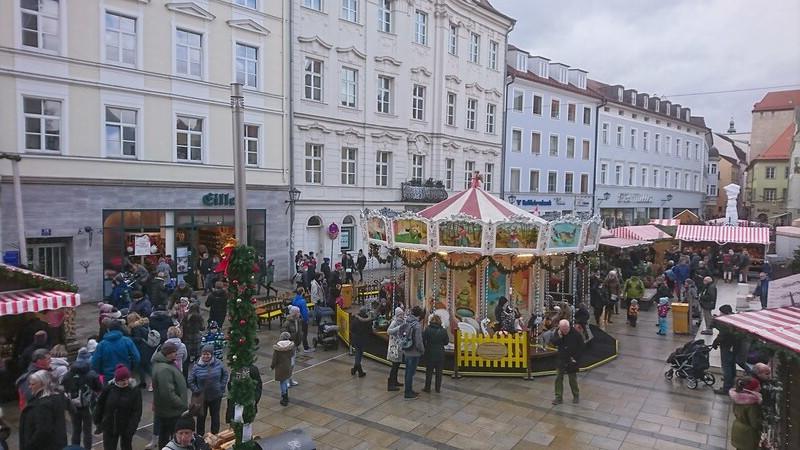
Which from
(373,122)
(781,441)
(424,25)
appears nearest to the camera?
(781,441)

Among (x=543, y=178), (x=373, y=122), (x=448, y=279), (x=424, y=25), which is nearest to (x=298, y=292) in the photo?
(x=448, y=279)

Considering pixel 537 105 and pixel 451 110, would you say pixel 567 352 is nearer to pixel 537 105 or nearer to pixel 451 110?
pixel 451 110

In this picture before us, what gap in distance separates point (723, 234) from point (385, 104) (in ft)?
60.8

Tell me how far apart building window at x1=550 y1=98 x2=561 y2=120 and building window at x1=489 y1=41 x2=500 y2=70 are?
21.3 ft

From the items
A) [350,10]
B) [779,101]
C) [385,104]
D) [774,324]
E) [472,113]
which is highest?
[779,101]

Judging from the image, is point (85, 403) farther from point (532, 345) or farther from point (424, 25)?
point (424, 25)

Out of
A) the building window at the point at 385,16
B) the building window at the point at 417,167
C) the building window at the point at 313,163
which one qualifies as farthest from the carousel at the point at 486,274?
the building window at the point at 385,16

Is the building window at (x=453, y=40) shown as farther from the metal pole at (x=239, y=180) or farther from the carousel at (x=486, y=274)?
the metal pole at (x=239, y=180)

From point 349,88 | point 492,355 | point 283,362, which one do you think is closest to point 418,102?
point 349,88

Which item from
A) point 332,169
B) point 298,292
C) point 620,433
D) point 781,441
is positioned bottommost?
point 620,433

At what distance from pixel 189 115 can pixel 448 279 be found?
11.7 metres

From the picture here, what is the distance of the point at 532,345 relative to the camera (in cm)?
1309

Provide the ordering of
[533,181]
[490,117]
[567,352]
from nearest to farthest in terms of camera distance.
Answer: [567,352] → [490,117] → [533,181]

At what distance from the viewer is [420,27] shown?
2888 centimetres
